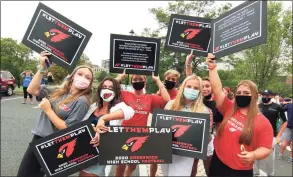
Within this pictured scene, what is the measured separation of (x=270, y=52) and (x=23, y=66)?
2472 cm

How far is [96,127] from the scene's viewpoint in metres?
2.93

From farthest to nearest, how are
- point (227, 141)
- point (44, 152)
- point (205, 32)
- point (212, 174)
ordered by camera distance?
point (205, 32), point (212, 174), point (227, 141), point (44, 152)

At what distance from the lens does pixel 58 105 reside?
3020mm

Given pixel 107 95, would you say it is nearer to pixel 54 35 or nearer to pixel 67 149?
pixel 67 149

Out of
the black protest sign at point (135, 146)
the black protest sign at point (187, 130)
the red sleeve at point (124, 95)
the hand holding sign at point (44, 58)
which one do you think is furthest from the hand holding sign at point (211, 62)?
the hand holding sign at point (44, 58)

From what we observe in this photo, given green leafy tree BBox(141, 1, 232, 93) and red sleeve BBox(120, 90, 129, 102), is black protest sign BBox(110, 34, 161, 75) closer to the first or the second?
red sleeve BBox(120, 90, 129, 102)

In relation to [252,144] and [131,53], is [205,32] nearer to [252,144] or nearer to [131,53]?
[131,53]

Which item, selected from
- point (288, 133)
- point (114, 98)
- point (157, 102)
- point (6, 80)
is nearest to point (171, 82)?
point (157, 102)

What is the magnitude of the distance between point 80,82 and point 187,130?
1283 mm

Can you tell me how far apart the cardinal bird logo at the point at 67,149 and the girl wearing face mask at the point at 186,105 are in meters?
1.10

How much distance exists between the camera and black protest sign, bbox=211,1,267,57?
3178mm

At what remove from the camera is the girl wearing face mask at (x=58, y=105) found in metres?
2.96

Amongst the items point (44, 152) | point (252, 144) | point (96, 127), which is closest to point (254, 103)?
point (252, 144)

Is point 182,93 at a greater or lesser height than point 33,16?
lesser
